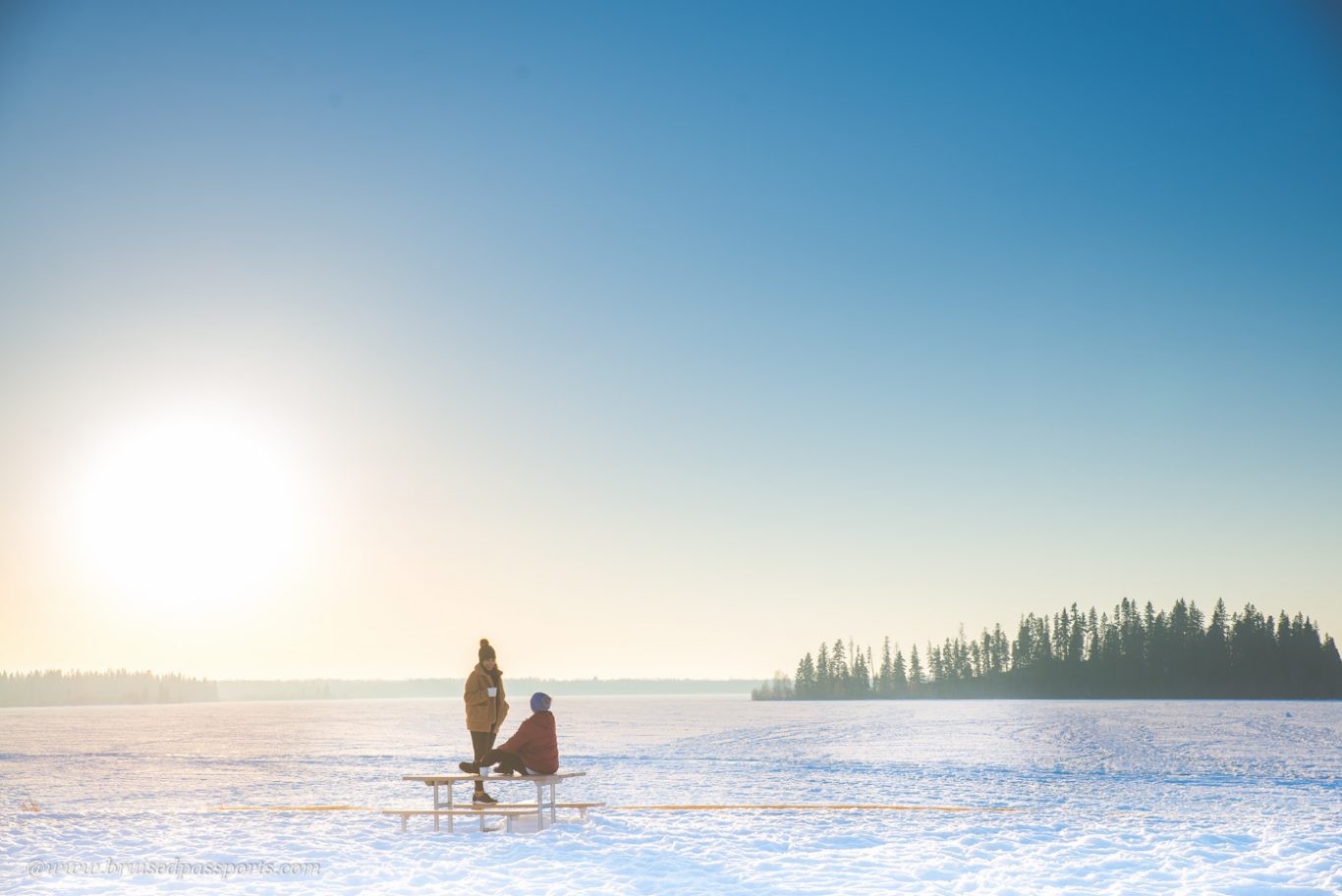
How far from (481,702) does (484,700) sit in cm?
6

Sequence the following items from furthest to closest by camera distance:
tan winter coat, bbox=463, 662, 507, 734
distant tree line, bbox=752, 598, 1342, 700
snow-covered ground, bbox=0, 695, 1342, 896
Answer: distant tree line, bbox=752, 598, 1342, 700, tan winter coat, bbox=463, 662, 507, 734, snow-covered ground, bbox=0, 695, 1342, 896

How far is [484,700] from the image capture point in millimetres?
16656

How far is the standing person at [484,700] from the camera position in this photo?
16641mm

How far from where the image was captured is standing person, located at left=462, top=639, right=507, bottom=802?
54.6 feet

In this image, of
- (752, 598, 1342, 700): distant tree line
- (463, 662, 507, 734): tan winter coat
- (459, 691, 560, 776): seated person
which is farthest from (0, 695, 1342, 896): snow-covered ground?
(752, 598, 1342, 700): distant tree line

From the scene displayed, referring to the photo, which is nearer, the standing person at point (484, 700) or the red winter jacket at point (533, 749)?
the red winter jacket at point (533, 749)

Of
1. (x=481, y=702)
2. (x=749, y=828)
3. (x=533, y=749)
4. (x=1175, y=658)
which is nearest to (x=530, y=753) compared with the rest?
(x=533, y=749)

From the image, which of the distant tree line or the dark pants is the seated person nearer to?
the dark pants

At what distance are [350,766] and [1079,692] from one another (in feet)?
511

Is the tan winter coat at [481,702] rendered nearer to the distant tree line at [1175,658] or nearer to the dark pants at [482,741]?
the dark pants at [482,741]

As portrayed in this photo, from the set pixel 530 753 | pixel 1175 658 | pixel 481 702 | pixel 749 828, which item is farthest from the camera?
pixel 1175 658

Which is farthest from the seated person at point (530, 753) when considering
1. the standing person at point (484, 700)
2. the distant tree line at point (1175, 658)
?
the distant tree line at point (1175, 658)

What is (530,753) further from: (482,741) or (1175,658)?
(1175,658)

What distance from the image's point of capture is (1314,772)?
28516mm
